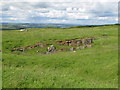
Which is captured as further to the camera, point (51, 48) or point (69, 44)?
point (69, 44)

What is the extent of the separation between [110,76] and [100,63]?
5.99 meters

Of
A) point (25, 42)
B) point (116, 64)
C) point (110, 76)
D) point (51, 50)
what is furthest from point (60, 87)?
point (25, 42)


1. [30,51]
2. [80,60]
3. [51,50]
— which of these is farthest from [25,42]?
[80,60]

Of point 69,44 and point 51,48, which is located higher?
point 69,44

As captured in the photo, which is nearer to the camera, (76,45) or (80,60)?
(80,60)

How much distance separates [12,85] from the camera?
12984 millimetres

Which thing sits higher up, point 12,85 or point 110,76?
point 12,85

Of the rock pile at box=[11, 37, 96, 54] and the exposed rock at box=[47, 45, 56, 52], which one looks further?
the exposed rock at box=[47, 45, 56, 52]

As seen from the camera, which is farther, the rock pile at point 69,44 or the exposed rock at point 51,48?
the exposed rock at point 51,48

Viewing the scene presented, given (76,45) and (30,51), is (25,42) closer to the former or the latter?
(30,51)

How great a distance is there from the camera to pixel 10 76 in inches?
599

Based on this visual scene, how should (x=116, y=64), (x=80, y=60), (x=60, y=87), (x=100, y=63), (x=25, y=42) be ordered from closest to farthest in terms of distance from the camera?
1. (x=60, y=87)
2. (x=116, y=64)
3. (x=100, y=63)
4. (x=80, y=60)
5. (x=25, y=42)

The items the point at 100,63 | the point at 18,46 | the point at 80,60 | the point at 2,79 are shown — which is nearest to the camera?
the point at 2,79

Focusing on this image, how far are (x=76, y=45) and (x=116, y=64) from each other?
24.5 metres
